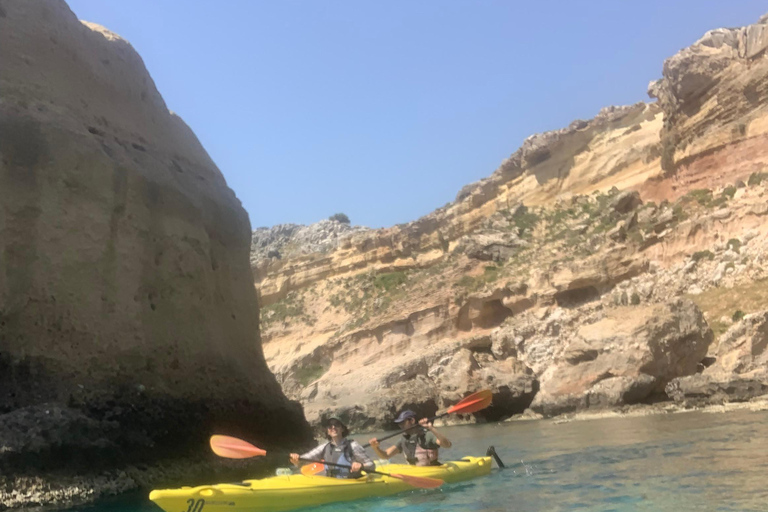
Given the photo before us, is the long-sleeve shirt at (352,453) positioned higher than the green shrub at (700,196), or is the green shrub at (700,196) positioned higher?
the green shrub at (700,196)

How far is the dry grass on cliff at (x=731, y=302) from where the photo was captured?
64.5 ft

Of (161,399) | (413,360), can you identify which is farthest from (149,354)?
(413,360)

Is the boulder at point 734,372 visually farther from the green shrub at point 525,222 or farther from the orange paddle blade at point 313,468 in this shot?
the green shrub at point 525,222

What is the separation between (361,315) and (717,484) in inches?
1248

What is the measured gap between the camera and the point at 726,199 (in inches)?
1001

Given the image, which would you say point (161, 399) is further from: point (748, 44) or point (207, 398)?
point (748, 44)

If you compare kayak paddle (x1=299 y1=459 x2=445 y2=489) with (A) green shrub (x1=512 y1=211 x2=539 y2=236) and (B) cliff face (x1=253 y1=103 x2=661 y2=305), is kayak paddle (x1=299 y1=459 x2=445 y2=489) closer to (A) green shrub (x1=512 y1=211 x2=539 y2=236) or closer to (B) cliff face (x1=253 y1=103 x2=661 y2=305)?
(A) green shrub (x1=512 y1=211 x2=539 y2=236)

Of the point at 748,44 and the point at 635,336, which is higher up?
the point at 748,44

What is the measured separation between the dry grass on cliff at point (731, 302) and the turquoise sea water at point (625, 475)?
24.7 feet

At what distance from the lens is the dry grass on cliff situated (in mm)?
19658

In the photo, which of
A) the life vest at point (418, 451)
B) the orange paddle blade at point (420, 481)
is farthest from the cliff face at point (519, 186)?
the orange paddle blade at point (420, 481)

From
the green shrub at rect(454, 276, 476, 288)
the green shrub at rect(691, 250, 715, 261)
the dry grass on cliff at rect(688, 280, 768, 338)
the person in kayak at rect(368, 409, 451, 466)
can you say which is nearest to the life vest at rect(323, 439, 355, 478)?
the person in kayak at rect(368, 409, 451, 466)

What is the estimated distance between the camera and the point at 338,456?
797 cm

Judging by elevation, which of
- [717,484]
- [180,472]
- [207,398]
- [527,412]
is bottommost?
[527,412]
